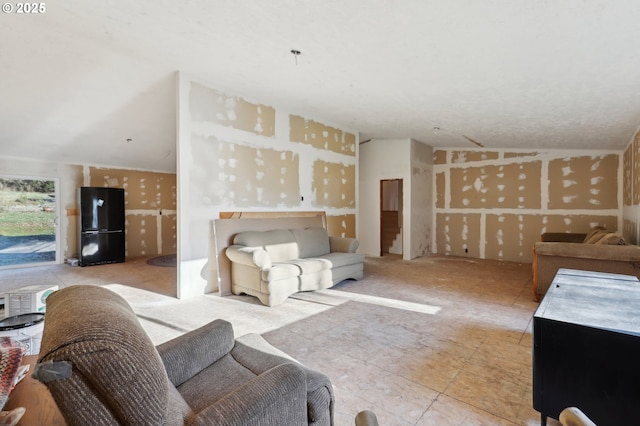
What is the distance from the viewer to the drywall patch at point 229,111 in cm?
432

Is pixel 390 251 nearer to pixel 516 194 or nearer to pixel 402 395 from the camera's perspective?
pixel 516 194

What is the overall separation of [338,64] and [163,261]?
584cm

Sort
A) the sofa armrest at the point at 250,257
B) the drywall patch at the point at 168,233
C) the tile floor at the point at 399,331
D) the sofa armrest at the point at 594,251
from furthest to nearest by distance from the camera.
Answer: the drywall patch at the point at 168,233 → the sofa armrest at the point at 250,257 → the sofa armrest at the point at 594,251 → the tile floor at the point at 399,331

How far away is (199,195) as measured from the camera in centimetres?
435

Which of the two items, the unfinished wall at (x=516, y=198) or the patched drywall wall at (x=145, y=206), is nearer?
the unfinished wall at (x=516, y=198)

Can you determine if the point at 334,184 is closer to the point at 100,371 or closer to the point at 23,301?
the point at 23,301

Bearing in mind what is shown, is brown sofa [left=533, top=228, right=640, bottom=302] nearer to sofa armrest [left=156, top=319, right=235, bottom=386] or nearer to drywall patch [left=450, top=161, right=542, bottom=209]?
drywall patch [left=450, top=161, right=542, bottom=209]

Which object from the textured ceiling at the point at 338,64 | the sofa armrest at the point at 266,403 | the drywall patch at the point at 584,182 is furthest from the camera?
the drywall patch at the point at 584,182

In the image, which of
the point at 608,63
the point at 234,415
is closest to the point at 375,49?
the point at 608,63

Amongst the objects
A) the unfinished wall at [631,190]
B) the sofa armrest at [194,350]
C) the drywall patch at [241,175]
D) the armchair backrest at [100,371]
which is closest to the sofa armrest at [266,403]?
the armchair backrest at [100,371]

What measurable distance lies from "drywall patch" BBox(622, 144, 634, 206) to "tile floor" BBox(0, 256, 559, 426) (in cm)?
214

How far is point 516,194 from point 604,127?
255 centimetres

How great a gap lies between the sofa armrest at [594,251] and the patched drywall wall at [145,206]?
8.21 metres

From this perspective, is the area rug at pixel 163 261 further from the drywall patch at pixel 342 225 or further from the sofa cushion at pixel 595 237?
the sofa cushion at pixel 595 237
